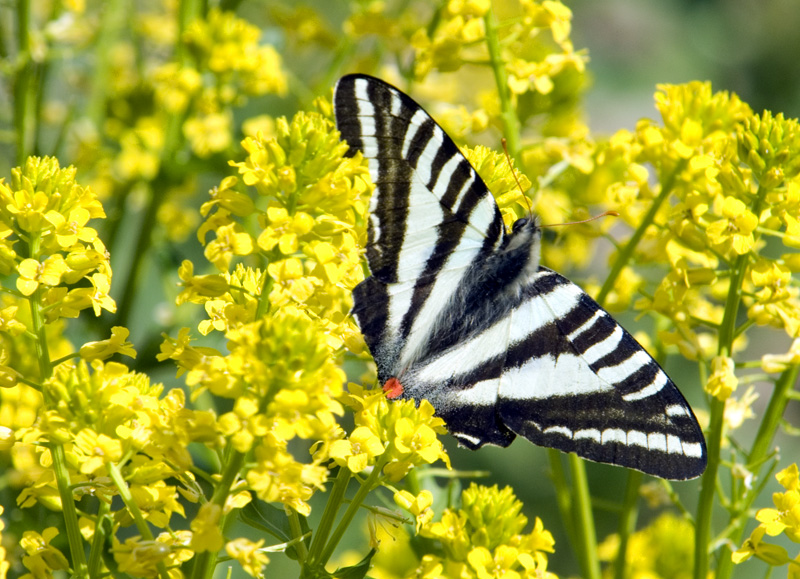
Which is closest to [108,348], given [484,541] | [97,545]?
[97,545]

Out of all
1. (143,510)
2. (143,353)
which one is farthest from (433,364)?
(143,353)

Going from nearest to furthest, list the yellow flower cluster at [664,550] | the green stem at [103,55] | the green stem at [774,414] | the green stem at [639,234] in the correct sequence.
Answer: the green stem at [774,414]
the green stem at [639,234]
the yellow flower cluster at [664,550]
the green stem at [103,55]

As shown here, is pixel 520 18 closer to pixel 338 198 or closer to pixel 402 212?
pixel 402 212

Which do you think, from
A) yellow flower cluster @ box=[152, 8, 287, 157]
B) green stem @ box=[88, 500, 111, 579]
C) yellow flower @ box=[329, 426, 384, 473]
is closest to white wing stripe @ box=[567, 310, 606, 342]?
yellow flower @ box=[329, 426, 384, 473]

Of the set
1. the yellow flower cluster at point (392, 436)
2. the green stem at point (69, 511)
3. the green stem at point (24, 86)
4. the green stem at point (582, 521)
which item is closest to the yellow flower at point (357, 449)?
the yellow flower cluster at point (392, 436)

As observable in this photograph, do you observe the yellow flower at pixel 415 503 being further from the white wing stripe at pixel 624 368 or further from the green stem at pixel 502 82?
the green stem at pixel 502 82

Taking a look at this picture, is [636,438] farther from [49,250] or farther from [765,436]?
[49,250]
